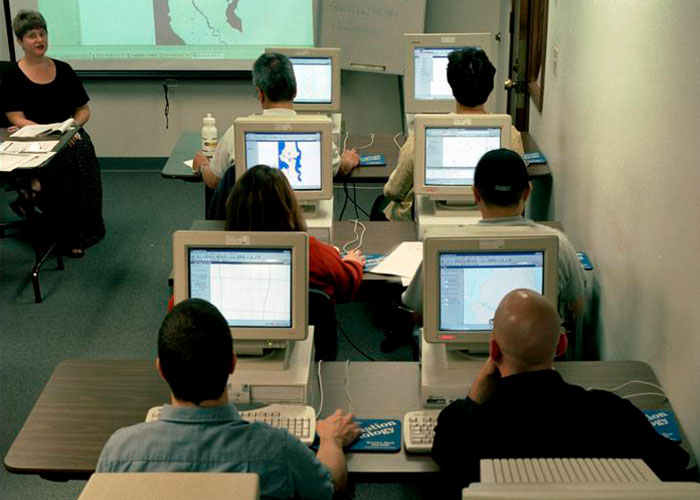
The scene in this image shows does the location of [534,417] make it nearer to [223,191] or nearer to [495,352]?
[495,352]

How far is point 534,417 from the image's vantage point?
7.30 feet

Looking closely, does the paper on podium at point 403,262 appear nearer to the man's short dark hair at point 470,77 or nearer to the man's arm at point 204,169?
the man's short dark hair at point 470,77

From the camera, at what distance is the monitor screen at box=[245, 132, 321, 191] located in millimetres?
4168

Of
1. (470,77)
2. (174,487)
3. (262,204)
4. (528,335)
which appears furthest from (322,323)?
(174,487)

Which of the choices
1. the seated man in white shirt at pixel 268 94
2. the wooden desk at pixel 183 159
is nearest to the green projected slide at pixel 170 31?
the wooden desk at pixel 183 159

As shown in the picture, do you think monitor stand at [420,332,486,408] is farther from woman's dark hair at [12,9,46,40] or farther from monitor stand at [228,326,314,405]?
woman's dark hair at [12,9,46,40]

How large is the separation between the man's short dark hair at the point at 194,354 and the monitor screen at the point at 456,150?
2.20m

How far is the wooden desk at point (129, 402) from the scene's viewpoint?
8.54ft

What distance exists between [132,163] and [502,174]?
4.97 m

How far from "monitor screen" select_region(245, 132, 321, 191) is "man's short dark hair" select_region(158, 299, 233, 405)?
6.73 ft

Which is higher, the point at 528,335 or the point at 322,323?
the point at 528,335

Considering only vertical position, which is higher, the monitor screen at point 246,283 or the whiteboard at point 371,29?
the whiteboard at point 371,29

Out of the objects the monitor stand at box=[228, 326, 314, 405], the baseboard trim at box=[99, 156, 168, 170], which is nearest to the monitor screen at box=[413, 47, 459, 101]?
the baseboard trim at box=[99, 156, 168, 170]

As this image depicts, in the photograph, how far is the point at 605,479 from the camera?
131 cm
